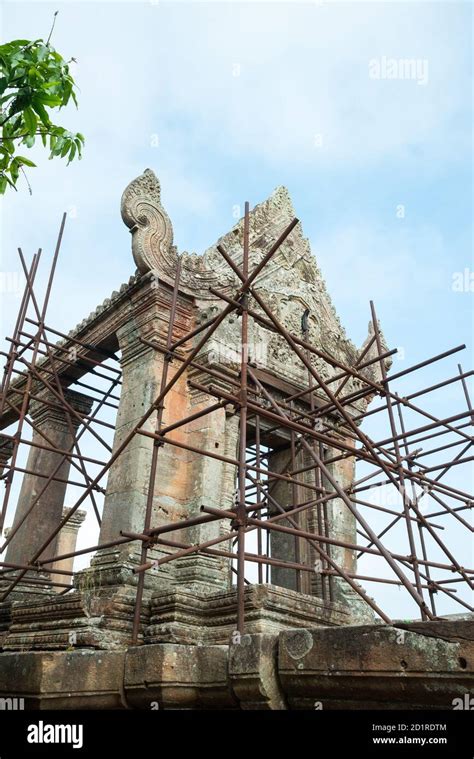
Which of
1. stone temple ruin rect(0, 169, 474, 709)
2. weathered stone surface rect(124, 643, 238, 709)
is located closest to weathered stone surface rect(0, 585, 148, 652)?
stone temple ruin rect(0, 169, 474, 709)

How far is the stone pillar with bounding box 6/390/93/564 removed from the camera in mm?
10984

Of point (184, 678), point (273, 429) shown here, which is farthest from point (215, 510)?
point (273, 429)

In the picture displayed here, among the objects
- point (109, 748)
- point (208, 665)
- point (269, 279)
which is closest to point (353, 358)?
point (269, 279)

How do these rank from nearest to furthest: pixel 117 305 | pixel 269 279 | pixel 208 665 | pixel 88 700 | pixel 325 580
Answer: pixel 208 665, pixel 88 700, pixel 325 580, pixel 117 305, pixel 269 279

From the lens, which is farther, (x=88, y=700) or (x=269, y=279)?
(x=269, y=279)

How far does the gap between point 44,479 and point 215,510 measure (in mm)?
6589

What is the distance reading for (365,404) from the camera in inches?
485

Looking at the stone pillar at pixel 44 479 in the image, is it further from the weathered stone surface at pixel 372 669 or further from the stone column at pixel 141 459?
the weathered stone surface at pixel 372 669

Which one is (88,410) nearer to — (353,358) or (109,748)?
(353,358)

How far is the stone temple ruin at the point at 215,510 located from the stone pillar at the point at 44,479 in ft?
0.13

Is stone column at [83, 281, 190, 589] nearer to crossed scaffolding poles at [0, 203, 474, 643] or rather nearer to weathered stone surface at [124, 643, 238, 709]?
crossed scaffolding poles at [0, 203, 474, 643]

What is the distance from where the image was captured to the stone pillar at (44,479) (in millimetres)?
10984

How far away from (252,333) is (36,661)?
6.43m

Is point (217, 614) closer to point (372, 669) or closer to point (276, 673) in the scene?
point (276, 673)
